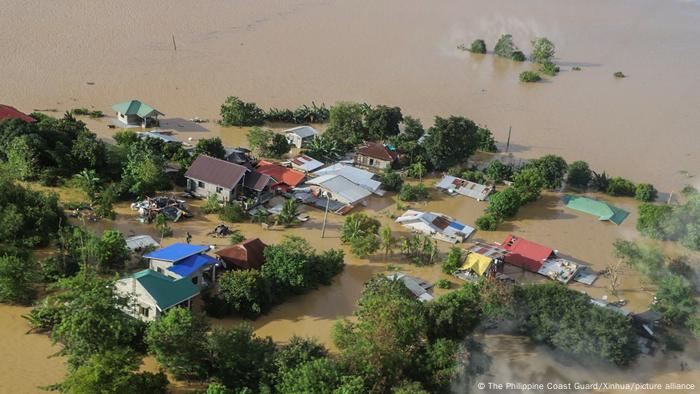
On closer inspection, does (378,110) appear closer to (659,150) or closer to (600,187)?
(600,187)

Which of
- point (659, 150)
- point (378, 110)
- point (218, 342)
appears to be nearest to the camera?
point (218, 342)

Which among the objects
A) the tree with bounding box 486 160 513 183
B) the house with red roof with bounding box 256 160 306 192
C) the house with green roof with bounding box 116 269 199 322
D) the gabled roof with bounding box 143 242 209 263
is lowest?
the house with green roof with bounding box 116 269 199 322

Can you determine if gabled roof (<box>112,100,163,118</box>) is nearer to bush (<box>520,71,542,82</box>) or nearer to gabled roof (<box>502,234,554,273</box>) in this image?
gabled roof (<box>502,234,554,273</box>)

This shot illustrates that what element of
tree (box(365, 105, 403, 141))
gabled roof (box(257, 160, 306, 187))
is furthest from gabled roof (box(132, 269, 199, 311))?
tree (box(365, 105, 403, 141))

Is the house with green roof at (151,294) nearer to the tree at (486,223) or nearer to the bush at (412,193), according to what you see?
the bush at (412,193)

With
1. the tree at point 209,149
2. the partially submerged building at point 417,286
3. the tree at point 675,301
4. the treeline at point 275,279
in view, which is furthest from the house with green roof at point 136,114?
the tree at point 675,301

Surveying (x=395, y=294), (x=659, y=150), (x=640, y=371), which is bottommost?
(x=640, y=371)

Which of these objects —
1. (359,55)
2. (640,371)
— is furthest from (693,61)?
(640,371)

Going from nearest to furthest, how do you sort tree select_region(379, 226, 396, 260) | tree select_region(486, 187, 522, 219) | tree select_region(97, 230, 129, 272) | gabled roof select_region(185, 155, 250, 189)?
tree select_region(97, 230, 129, 272), tree select_region(379, 226, 396, 260), gabled roof select_region(185, 155, 250, 189), tree select_region(486, 187, 522, 219)
